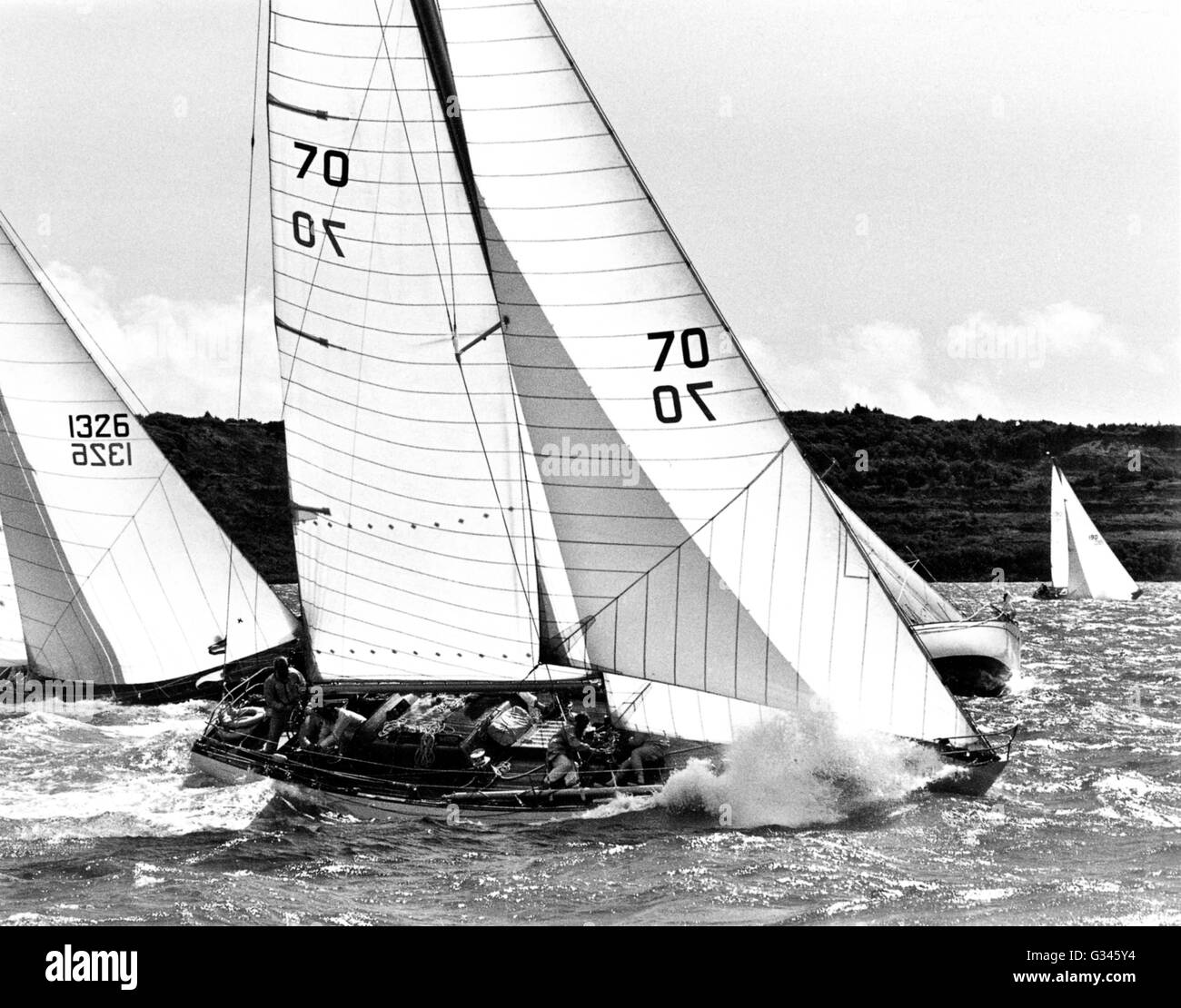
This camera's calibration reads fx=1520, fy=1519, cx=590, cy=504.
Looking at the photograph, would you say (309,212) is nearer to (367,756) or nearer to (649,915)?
(367,756)

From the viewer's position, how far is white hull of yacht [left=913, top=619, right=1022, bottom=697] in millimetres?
36094

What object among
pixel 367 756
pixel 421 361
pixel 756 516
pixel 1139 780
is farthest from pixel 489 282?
pixel 1139 780

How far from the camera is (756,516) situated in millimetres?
18297

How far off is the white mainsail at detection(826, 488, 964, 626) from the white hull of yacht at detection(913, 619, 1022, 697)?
21.0 inches

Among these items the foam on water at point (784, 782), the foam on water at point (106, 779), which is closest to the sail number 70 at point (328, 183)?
the foam on water at point (106, 779)

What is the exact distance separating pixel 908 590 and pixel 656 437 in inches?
769

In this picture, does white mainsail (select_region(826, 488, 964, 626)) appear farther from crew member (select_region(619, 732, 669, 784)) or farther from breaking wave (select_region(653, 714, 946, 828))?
breaking wave (select_region(653, 714, 946, 828))

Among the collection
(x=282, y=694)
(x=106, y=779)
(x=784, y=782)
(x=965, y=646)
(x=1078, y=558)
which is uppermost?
(x=1078, y=558)

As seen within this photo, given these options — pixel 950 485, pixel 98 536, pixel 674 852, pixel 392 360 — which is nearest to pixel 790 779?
pixel 674 852

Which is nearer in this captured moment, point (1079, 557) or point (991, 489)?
point (1079, 557)

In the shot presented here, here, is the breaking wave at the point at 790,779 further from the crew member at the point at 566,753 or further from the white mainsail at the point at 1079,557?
the white mainsail at the point at 1079,557

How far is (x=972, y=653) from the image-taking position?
36.1 m

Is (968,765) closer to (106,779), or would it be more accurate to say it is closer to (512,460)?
(512,460)

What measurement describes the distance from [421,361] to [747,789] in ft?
23.9
